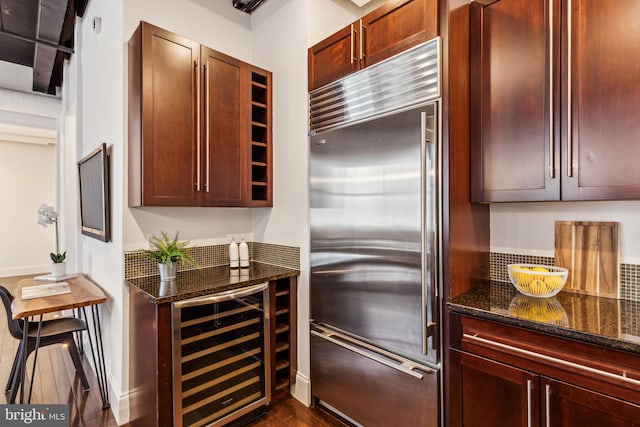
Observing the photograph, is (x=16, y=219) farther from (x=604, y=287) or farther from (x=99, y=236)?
(x=604, y=287)

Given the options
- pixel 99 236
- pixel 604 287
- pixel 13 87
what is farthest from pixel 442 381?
pixel 13 87

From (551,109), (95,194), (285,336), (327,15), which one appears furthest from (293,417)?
(327,15)

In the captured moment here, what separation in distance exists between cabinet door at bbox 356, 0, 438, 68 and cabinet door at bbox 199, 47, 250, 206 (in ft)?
3.07

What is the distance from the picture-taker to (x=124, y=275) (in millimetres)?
2074

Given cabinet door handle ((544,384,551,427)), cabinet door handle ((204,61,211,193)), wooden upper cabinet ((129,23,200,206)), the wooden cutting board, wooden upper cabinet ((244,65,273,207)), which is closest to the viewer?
cabinet door handle ((544,384,551,427))

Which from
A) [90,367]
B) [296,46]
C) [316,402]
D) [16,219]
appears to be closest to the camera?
[316,402]

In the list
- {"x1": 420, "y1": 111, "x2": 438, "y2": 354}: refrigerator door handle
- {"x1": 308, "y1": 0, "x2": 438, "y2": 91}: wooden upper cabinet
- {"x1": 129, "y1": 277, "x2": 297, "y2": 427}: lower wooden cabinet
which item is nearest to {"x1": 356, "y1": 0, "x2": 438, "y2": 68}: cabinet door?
{"x1": 308, "y1": 0, "x2": 438, "y2": 91}: wooden upper cabinet

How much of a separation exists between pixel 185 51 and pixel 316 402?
97.7 inches

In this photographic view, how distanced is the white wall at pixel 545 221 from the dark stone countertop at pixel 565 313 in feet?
0.81

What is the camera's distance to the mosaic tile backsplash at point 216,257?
211 cm

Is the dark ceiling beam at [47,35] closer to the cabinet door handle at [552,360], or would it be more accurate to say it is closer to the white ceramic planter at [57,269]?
the white ceramic planter at [57,269]

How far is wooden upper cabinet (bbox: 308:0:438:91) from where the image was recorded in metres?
1.66

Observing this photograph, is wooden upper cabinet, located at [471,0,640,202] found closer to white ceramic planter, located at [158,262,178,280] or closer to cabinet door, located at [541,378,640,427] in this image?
cabinet door, located at [541,378,640,427]

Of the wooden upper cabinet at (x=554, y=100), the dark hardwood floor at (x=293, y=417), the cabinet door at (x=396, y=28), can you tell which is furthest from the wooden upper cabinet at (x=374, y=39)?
the dark hardwood floor at (x=293, y=417)
